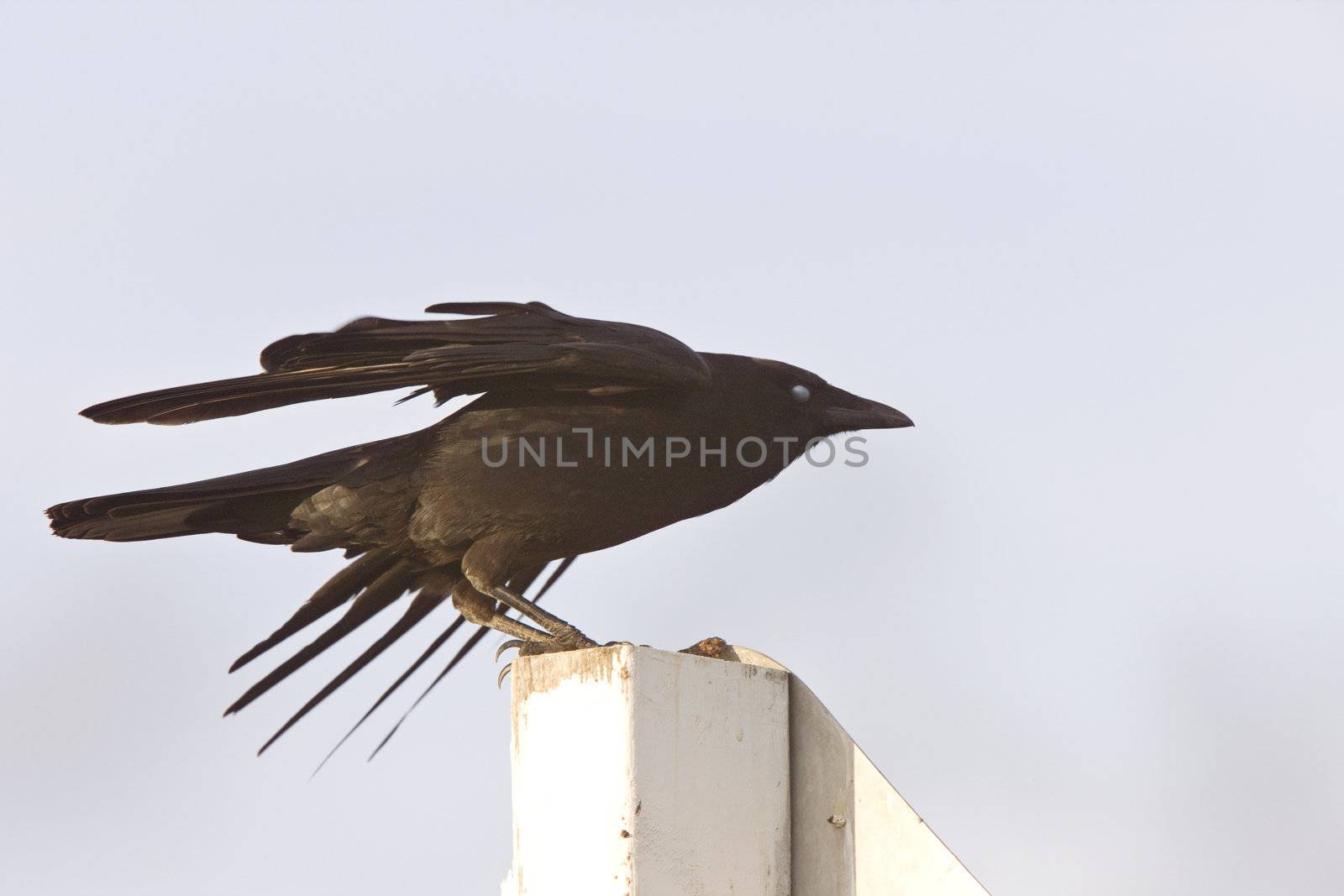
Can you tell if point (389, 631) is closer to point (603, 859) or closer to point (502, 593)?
point (502, 593)

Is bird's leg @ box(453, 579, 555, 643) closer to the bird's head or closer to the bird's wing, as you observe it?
the bird's wing

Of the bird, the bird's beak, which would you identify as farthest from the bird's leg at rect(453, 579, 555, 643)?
the bird's beak

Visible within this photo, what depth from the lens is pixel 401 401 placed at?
5484 mm

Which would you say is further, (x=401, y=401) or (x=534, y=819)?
(x=401, y=401)

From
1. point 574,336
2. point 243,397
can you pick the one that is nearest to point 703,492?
point 574,336

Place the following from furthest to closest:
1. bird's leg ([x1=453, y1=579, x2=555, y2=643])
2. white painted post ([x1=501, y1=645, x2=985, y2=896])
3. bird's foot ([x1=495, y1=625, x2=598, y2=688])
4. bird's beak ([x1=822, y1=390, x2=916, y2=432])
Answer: bird's beak ([x1=822, y1=390, x2=916, y2=432])
bird's leg ([x1=453, y1=579, x2=555, y2=643])
bird's foot ([x1=495, y1=625, x2=598, y2=688])
white painted post ([x1=501, y1=645, x2=985, y2=896])

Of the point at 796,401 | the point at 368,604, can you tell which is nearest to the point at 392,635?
the point at 368,604

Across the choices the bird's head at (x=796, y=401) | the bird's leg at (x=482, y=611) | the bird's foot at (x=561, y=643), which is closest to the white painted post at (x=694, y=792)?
the bird's foot at (x=561, y=643)

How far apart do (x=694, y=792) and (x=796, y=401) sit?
2387 mm

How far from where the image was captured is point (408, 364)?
534 centimetres

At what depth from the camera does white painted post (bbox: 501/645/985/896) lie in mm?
3900

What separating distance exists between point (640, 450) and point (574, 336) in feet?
1.56

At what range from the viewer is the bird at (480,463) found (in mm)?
5371

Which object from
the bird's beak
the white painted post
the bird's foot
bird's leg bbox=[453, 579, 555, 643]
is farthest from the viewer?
the bird's beak
